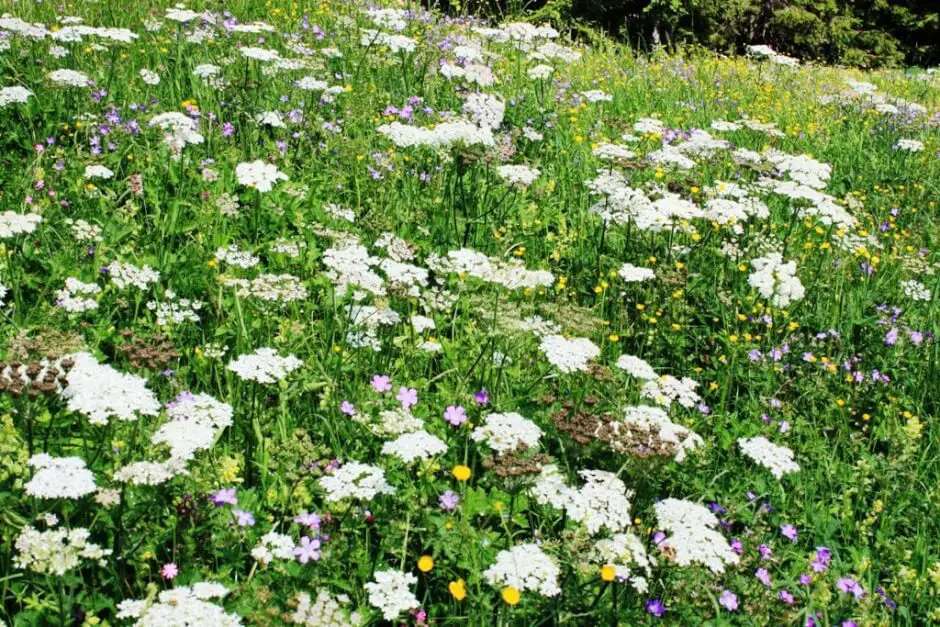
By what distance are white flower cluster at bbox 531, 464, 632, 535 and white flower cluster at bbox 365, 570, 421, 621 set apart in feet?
1.78

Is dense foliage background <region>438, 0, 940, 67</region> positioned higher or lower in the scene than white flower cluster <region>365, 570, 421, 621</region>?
higher

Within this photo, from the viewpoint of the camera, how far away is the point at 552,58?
27.6ft

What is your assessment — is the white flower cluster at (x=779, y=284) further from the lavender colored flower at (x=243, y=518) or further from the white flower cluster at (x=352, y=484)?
the lavender colored flower at (x=243, y=518)

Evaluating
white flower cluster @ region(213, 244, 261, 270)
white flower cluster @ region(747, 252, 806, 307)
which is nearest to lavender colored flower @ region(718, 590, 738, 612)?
white flower cluster @ region(747, 252, 806, 307)

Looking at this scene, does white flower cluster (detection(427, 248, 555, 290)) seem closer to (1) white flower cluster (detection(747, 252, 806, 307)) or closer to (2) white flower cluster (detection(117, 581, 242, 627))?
(1) white flower cluster (detection(747, 252, 806, 307))

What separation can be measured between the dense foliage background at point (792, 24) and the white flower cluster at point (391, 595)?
15.4 meters

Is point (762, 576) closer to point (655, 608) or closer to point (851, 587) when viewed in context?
point (851, 587)

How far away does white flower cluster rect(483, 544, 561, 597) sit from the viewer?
216 centimetres

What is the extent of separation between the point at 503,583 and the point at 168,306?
2163mm

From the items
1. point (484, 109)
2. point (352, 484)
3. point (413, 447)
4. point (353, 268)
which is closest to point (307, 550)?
point (352, 484)

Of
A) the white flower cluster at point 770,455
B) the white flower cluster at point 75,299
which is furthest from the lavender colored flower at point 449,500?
the white flower cluster at point 75,299

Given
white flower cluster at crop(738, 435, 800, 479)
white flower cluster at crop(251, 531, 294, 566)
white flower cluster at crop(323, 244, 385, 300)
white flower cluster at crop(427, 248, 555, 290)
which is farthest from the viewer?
white flower cluster at crop(427, 248, 555, 290)

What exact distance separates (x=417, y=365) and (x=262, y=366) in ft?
3.34

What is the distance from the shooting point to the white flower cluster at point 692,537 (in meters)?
2.35
